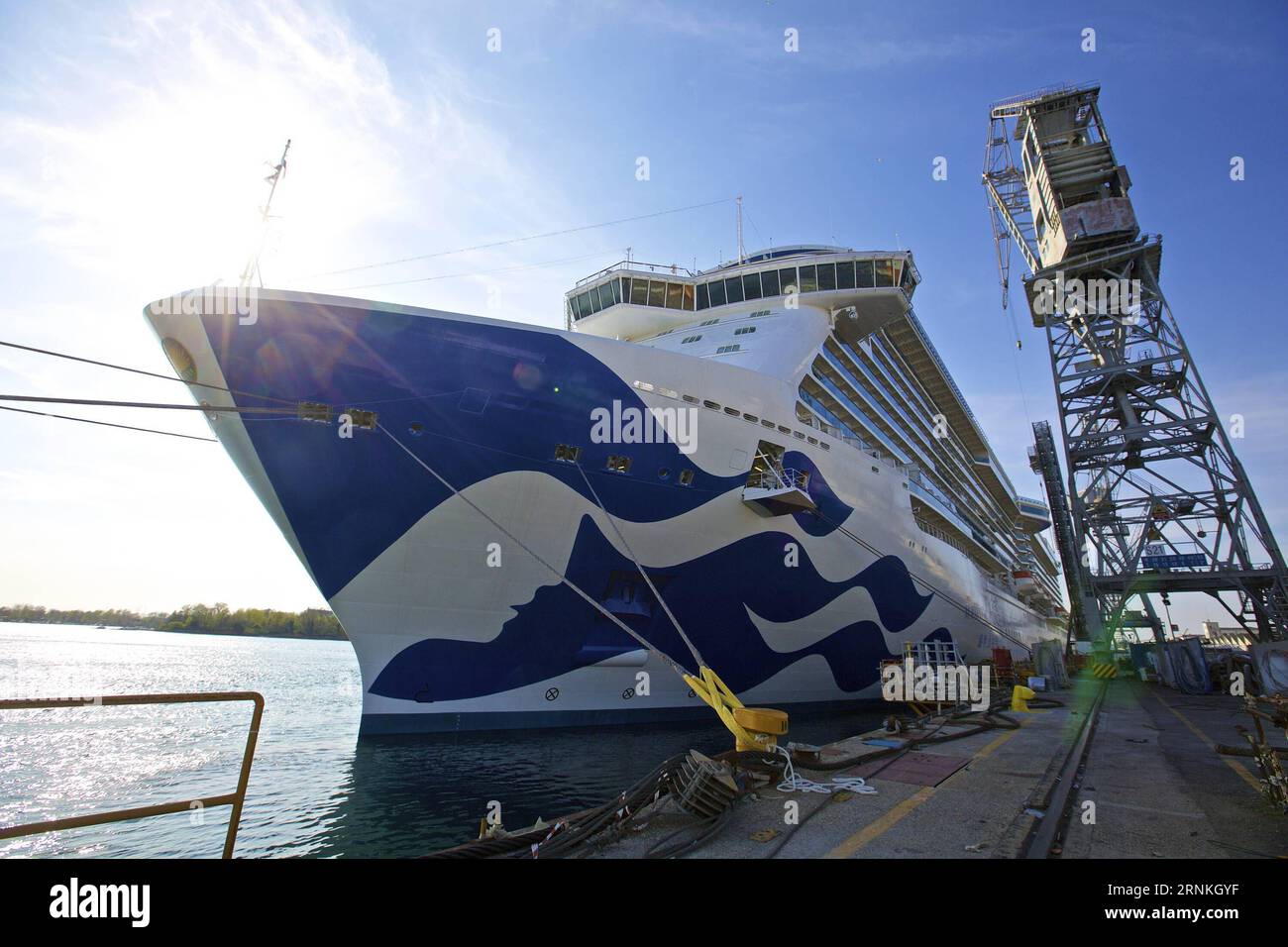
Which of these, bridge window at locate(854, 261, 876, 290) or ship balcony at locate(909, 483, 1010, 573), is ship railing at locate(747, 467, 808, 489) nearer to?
ship balcony at locate(909, 483, 1010, 573)

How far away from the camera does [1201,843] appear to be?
162 inches

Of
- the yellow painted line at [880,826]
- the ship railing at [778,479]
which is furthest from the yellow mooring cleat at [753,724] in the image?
the ship railing at [778,479]

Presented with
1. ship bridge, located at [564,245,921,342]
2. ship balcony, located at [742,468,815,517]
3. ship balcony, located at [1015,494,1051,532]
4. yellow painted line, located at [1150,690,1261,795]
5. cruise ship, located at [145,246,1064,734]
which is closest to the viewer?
yellow painted line, located at [1150,690,1261,795]

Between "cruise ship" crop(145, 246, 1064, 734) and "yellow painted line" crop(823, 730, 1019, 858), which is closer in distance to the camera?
"yellow painted line" crop(823, 730, 1019, 858)

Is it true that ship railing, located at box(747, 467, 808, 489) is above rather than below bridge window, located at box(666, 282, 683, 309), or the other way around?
below

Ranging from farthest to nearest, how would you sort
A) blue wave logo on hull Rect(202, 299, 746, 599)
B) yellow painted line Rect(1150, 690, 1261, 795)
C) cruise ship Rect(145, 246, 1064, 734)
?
cruise ship Rect(145, 246, 1064, 734)
blue wave logo on hull Rect(202, 299, 746, 599)
yellow painted line Rect(1150, 690, 1261, 795)

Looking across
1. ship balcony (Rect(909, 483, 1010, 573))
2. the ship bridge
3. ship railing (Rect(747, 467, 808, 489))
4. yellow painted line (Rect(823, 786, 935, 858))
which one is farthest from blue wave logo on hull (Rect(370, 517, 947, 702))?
the ship bridge

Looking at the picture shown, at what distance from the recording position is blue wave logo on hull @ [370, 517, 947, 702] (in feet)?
32.4

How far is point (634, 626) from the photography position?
10.9 metres

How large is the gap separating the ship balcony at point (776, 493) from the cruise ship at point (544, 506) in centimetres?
7

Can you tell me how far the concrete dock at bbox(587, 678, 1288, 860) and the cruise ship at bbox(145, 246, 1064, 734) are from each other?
8.07 ft

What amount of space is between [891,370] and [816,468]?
12.4m

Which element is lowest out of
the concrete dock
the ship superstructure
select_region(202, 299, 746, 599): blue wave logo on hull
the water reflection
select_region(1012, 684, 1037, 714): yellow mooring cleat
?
select_region(1012, 684, 1037, 714): yellow mooring cleat

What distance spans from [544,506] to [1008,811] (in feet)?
23.7
